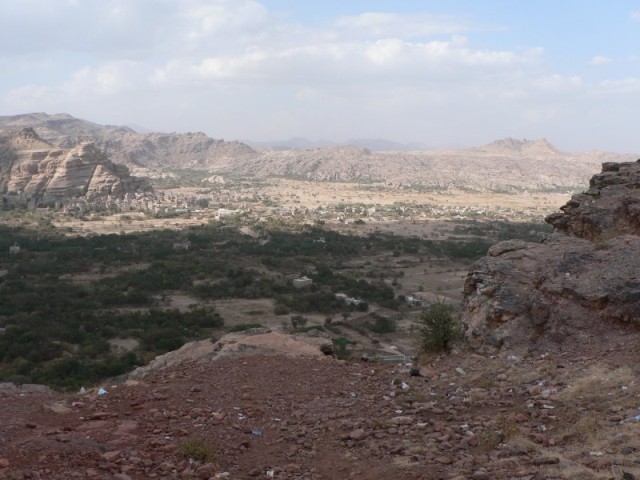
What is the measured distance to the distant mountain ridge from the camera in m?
145

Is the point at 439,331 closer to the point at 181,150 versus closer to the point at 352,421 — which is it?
the point at 352,421

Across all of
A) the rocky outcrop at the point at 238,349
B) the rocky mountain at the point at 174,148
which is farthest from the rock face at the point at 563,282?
the rocky mountain at the point at 174,148

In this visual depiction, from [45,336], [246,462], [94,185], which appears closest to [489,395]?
[246,462]

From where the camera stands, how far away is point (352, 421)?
6.50 m

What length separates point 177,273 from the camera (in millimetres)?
37656

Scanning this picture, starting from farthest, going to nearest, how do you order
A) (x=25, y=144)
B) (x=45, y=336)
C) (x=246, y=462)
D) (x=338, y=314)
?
1. (x=25, y=144)
2. (x=338, y=314)
3. (x=45, y=336)
4. (x=246, y=462)

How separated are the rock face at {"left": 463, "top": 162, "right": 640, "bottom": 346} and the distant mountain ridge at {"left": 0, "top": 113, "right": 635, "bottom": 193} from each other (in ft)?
387

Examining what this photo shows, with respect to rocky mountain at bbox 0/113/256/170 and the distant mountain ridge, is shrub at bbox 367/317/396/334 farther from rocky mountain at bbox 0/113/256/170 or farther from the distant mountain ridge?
rocky mountain at bbox 0/113/256/170

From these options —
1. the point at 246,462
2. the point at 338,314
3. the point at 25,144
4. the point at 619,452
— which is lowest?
the point at 338,314

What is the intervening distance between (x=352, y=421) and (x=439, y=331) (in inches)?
157

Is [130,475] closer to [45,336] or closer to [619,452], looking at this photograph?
[619,452]

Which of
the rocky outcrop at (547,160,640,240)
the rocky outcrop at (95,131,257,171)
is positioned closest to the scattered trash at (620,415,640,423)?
the rocky outcrop at (547,160,640,240)

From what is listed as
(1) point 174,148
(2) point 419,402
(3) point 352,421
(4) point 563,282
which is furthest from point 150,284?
(1) point 174,148

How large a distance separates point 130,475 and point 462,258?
143ft
